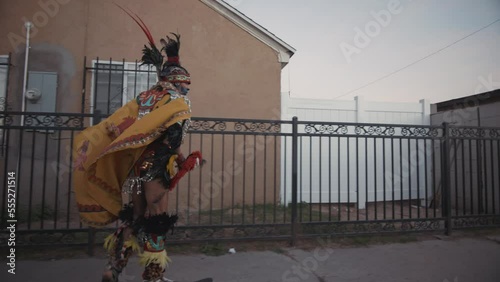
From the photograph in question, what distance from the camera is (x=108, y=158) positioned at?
214cm

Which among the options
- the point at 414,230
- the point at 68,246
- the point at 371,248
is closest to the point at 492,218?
the point at 414,230

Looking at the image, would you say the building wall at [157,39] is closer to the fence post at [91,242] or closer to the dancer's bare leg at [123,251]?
the fence post at [91,242]

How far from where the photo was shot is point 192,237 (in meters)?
3.66

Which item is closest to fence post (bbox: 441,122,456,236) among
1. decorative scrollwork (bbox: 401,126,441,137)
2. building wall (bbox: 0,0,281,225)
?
decorative scrollwork (bbox: 401,126,441,137)

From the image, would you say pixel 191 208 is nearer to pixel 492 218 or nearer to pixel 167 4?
pixel 167 4

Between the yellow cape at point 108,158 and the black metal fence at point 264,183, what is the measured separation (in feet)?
4.05

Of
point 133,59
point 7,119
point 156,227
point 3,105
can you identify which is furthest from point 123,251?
point 3,105

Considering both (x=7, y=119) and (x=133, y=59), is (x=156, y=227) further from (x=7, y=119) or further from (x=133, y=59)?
(x=133, y=59)

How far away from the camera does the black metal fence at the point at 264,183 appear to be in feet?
11.8

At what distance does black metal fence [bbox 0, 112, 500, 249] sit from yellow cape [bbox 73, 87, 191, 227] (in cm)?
123

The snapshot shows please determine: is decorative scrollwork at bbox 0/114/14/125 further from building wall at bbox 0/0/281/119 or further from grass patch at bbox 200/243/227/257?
grass patch at bbox 200/243/227/257

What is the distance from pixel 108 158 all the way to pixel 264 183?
8.02 ft

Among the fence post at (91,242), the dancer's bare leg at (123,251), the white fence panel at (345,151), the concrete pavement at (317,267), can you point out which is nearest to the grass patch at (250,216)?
the white fence panel at (345,151)

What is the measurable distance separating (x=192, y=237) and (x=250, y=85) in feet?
10.5
